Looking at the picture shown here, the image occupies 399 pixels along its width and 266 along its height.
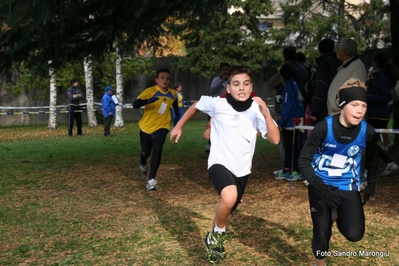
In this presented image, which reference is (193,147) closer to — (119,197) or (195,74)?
(119,197)

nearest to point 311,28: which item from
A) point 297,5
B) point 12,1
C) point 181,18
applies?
point 297,5

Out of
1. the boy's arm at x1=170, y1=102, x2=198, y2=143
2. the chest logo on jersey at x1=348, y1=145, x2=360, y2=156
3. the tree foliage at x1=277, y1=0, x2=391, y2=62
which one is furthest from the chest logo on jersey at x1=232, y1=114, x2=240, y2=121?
the tree foliage at x1=277, y1=0, x2=391, y2=62

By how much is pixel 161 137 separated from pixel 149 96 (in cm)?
69

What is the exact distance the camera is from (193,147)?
51.1ft

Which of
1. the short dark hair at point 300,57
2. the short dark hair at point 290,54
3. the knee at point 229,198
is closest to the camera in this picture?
the knee at point 229,198

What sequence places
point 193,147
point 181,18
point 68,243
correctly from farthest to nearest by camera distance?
point 193,147 → point 181,18 → point 68,243

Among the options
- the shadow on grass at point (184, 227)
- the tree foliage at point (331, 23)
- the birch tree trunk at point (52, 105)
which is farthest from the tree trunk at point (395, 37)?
the tree foliage at point (331, 23)

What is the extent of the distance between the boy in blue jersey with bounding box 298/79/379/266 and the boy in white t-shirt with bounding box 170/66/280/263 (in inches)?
30.3

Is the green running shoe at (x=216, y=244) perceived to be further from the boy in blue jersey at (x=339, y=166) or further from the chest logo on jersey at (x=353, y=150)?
the chest logo on jersey at (x=353, y=150)

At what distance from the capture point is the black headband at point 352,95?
4.72 m

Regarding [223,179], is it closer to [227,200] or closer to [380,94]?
[227,200]

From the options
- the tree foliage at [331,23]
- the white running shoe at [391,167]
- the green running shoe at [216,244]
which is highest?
the tree foliage at [331,23]

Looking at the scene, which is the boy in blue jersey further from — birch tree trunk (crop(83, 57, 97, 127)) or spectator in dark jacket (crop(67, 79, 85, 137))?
birch tree trunk (crop(83, 57, 97, 127))

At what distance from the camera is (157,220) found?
7.15 meters
